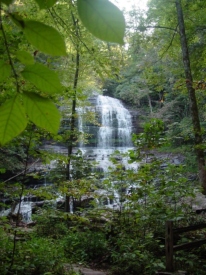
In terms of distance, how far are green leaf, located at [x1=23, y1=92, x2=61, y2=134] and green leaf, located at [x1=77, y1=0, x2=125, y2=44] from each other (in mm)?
157

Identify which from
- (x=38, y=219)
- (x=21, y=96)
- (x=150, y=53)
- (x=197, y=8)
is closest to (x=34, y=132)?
(x=21, y=96)

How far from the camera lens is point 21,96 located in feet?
1.53

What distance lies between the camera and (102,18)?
348mm

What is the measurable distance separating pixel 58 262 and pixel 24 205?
815 centimetres

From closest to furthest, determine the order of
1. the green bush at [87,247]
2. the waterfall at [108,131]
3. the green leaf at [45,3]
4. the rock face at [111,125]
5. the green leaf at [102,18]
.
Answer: the green leaf at [102,18] → the green leaf at [45,3] → the green bush at [87,247] → the waterfall at [108,131] → the rock face at [111,125]

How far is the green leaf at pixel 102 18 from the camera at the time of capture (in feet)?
1.14

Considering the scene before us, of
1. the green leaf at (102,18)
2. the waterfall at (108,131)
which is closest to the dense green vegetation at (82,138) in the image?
the green leaf at (102,18)

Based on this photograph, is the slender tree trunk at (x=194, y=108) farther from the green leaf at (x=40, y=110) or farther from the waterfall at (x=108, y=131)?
the waterfall at (x=108, y=131)

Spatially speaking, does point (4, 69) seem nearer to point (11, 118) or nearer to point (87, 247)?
point (11, 118)

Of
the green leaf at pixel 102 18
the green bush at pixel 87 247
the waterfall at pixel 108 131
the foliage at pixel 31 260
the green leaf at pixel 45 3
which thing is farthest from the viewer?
the waterfall at pixel 108 131

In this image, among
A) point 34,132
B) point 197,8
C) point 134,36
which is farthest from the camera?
point 134,36

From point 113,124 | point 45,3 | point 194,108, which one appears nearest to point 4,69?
point 45,3

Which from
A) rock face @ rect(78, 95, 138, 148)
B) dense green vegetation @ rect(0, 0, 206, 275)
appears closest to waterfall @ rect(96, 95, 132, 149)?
rock face @ rect(78, 95, 138, 148)

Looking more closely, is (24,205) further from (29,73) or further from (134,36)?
(29,73)
